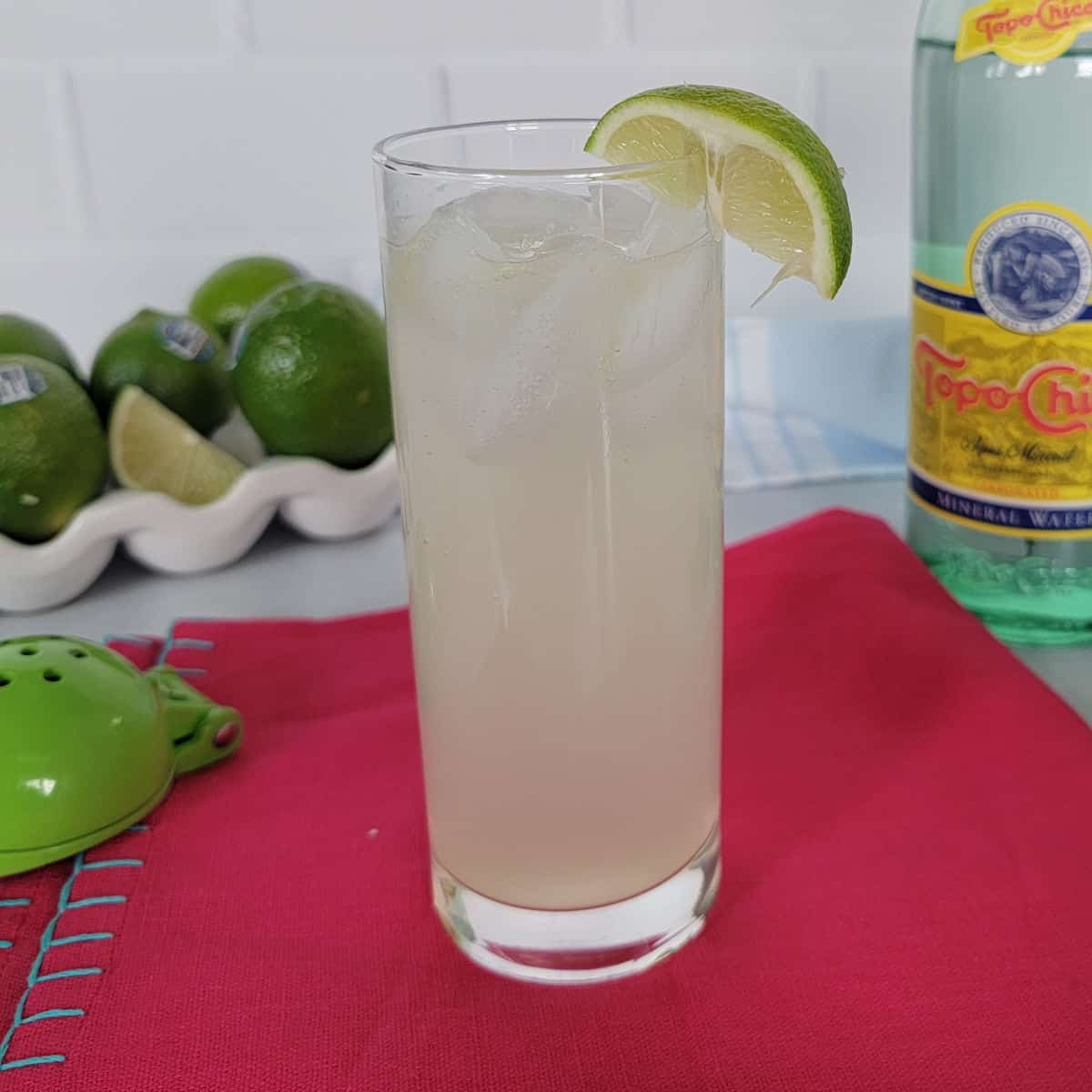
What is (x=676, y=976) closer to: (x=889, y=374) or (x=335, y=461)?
(x=335, y=461)

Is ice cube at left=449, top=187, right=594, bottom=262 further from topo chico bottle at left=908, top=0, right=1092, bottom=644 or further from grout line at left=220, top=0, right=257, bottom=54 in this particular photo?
grout line at left=220, top=0, right=257, bottom=54

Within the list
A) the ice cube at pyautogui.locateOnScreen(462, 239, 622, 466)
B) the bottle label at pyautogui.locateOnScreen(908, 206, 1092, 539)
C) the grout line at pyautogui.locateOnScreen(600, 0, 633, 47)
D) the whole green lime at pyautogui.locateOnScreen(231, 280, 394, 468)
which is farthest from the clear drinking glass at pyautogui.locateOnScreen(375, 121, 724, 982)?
the grout line at pyautogui.locateOnScreen(600, 0, 633, 47)

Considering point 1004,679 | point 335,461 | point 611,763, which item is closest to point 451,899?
point 611,763

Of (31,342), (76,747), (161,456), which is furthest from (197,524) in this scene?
(76,747)

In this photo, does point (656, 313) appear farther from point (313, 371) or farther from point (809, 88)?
point (809, 88)

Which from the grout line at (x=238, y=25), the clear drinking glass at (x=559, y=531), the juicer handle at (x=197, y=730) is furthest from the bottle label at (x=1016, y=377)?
the grout line at (x=238, y=25)

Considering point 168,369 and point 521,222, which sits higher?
point 521,222

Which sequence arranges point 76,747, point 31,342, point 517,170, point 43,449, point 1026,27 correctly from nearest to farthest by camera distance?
point 517,170, point 76,747, point 1026,27, point 43,449, point 31,342
